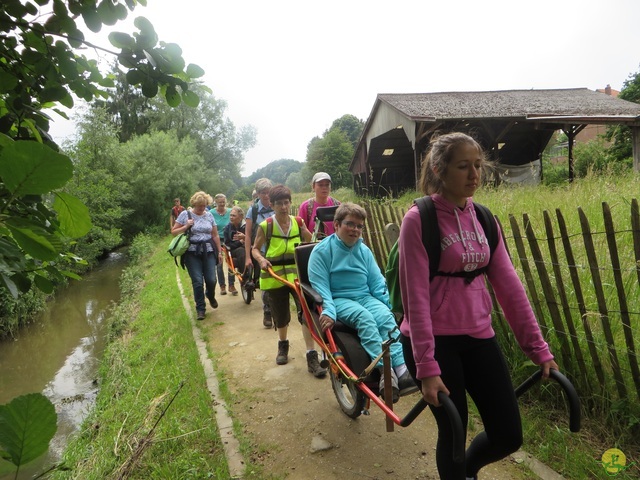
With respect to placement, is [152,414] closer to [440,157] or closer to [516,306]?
[516,306]

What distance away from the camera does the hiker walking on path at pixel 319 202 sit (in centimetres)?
510

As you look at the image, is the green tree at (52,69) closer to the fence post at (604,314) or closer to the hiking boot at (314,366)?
the fence post at (604,314)

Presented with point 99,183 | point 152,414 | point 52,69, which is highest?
point 99,183

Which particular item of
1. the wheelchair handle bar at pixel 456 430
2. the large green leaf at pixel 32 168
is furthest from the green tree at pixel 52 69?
the wheelchair handle bar at pixel 456 430

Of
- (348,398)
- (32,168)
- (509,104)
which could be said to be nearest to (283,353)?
(348,398)

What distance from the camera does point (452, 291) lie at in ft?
A: 6.32

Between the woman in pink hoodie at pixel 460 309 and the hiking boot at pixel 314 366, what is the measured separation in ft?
8.10

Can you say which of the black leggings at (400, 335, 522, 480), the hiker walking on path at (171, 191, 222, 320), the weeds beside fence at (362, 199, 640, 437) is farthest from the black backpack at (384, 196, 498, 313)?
the hiker walking on path at (171, 191, 222, 320)

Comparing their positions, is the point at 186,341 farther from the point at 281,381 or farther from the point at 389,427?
the point at 389,427

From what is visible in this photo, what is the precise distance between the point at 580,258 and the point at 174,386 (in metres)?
4.51

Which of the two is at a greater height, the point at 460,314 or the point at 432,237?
the point at 432,237

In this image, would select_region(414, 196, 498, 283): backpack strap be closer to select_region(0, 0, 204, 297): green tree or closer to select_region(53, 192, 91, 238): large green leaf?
select_region(0, 0, 204, 297): green tree

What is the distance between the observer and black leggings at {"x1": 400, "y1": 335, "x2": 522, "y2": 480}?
1915 millimetres

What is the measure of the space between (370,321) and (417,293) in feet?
4.33
